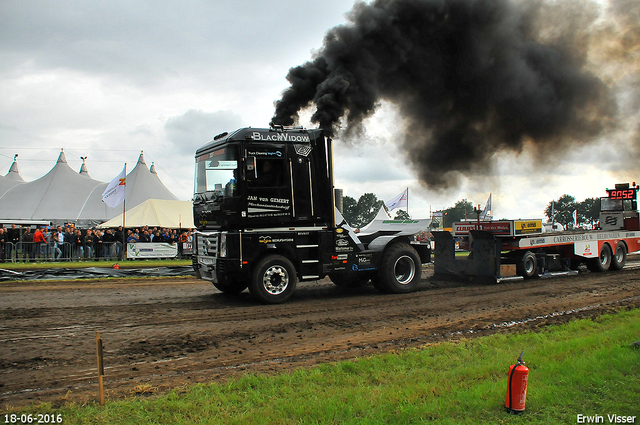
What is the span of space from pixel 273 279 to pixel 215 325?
6.62 ft

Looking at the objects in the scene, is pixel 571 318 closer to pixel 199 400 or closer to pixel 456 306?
pixel 456 306

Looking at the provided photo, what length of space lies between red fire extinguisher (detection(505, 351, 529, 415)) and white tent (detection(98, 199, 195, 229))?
24578mm

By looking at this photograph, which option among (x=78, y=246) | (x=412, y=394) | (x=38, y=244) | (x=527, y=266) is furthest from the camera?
(x=78, y=246)

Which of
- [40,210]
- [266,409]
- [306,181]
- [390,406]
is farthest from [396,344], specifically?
[40,210]

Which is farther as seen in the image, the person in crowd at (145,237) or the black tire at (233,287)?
the person in crowd at (145,237)

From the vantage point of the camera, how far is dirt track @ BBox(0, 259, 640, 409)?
529cm

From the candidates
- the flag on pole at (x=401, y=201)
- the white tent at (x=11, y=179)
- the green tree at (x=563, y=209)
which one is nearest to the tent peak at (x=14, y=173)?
the white tent at (x=11, y=179)

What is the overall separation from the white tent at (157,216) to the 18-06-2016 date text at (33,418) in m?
23.4

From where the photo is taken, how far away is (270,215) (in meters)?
9.47

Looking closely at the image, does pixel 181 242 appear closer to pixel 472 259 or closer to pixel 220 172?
pixel 220 172

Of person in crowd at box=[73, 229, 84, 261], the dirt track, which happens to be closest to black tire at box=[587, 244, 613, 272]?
the dirt track

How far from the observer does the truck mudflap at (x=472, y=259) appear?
1303 centimetres

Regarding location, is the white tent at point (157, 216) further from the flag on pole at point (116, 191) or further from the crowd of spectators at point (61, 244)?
the crowd of spectators at point (61, 244)

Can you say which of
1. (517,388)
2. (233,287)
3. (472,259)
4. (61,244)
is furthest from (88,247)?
(517,388)
